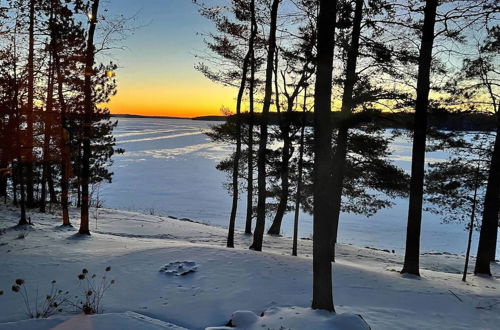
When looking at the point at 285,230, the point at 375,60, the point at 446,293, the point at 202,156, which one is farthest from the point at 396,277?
the point at 202,156

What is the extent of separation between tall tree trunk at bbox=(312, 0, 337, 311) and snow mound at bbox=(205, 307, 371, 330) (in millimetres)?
425

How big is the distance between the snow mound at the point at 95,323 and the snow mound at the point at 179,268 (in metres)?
2.29

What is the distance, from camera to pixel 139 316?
5496 millimetres

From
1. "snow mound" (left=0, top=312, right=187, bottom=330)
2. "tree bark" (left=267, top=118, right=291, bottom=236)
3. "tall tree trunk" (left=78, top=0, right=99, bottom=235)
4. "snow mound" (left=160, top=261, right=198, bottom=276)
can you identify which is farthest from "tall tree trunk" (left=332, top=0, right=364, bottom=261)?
"tall tree trunk" (left=78, top=0, right=99, bottom=235)

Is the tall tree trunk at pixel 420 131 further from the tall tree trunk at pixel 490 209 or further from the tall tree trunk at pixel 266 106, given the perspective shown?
the tall tree trunk at pixel 266 106

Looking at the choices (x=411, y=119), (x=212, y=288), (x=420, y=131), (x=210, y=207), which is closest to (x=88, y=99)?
(x=212, y=288)

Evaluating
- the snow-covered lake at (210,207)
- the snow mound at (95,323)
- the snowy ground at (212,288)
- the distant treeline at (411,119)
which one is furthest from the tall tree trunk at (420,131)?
the snow mound at (95,323)

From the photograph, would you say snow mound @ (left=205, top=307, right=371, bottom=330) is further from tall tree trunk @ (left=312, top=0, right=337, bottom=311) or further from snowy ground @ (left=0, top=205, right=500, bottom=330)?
tall tree trunk @ (left=312, top=0, right=337, bottom=311)

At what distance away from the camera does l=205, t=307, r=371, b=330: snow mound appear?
16.7 feet

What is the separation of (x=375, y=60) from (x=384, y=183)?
4.86 meters

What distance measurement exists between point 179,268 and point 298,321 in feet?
11.7

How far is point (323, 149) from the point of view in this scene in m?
5.62

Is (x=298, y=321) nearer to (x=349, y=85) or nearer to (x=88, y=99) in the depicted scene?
(x=349, y=85)

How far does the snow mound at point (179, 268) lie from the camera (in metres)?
7.78
